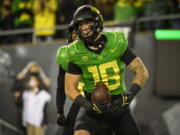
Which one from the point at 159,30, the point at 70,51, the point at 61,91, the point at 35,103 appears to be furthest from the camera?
the point at 35,103

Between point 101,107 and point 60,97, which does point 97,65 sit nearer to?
point 101,107

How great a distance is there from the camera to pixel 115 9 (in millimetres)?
10352

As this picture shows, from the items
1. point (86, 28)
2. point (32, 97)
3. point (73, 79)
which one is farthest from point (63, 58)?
point (32, 97)

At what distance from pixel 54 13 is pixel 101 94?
4.92 meters

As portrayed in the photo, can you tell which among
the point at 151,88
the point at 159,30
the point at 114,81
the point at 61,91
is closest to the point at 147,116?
the point at 151,88

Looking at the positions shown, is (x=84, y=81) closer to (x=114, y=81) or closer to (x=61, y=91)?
(x=114, y=81)

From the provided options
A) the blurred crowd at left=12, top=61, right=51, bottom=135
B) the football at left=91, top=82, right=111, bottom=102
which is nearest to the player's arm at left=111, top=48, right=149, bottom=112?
the football at left=91, top=82, right=111, bottom=102

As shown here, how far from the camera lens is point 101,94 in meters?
5.83

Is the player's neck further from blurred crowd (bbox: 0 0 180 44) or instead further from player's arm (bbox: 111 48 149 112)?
blurred crowd (bbox: 0 0 180 44)

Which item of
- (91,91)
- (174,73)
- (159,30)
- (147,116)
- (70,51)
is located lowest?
(147,116)

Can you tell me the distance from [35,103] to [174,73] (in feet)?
7.48

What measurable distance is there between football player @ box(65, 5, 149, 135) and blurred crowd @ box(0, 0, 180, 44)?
3.69 meters

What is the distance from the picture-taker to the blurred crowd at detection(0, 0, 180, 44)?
10047 millimetres

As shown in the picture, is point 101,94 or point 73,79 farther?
point 73,79
